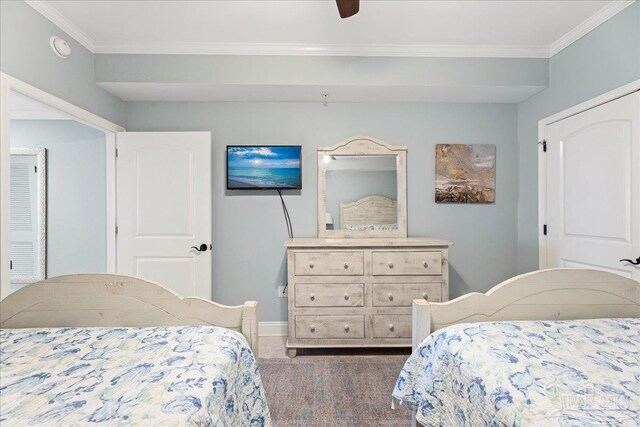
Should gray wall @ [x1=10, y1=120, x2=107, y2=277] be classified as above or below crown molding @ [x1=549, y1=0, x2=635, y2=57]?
below

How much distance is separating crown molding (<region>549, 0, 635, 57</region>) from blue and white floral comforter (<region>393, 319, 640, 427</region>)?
1935mm

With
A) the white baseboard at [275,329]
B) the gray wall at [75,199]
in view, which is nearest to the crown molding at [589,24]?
the white baseboard at [275,329]

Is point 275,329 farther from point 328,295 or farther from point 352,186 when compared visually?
point 352,186

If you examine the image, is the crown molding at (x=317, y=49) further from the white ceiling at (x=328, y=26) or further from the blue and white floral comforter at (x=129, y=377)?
the blue and white floral comforter at (x=129, y=377)

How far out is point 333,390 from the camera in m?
2.10

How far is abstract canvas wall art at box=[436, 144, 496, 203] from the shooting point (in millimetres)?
3033

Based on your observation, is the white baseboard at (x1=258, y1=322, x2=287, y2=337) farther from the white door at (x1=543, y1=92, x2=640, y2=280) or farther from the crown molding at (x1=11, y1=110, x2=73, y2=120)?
the crown molding at (x1=11, y1=110, x2=73, y2=120)

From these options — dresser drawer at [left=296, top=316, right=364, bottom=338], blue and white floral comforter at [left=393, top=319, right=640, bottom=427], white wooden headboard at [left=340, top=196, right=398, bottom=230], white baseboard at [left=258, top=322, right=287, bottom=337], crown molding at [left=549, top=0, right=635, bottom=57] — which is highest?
crown molding at [left=549, top=0, right=635, bottom=57]

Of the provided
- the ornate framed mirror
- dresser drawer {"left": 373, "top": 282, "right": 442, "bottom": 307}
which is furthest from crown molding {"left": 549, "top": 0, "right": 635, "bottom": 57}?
dresser drawer {"left": 373, "top": 282, "right": 442, "bottom": 307}

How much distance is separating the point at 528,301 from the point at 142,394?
154 cm

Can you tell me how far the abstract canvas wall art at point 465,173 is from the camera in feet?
9.95

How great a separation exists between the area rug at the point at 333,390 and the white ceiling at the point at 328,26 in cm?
241

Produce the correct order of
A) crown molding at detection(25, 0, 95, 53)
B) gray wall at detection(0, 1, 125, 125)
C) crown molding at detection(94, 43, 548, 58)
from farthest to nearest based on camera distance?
crown molding at detection(94, 43, 548, 58), crown molding at detection(25, 0, 95, 53), gray wall at detection(0, 1, 125, 125)

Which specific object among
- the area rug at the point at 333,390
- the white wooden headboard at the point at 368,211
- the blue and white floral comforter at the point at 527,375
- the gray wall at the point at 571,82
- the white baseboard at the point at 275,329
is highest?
the gray wall at the point at 571,82
